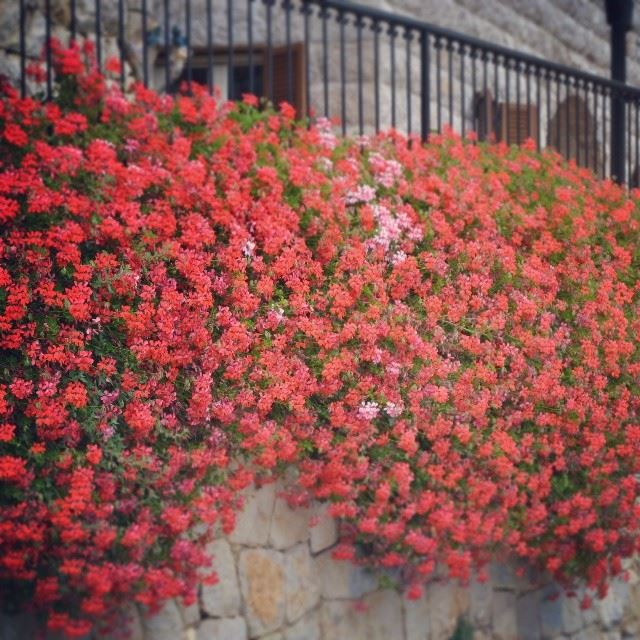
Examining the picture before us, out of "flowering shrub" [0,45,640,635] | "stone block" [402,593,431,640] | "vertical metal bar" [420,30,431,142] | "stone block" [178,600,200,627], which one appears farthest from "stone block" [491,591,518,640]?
"vertical metal bar" [420,30,431,142]

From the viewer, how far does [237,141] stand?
17.9 feet

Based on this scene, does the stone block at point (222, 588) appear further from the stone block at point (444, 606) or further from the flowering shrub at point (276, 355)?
the stone block at point (444, 606)

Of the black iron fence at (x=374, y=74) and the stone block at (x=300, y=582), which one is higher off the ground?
the black iron fence at (x=374, y=74)

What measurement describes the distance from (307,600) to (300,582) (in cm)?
10

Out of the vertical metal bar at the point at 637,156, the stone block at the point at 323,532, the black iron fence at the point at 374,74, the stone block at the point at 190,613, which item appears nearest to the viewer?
the stone block at the point at 190,613

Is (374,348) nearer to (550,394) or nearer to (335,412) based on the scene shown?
(335,412)

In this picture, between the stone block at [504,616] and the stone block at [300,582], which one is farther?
the stone block at [504,616]

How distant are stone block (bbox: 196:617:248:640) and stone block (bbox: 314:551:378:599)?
1.69 feet

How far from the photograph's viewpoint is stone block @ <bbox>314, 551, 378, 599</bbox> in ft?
16.4

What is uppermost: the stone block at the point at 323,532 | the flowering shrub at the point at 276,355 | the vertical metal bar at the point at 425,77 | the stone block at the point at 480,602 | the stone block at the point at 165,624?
the vertical metal bar at the point at 425,77

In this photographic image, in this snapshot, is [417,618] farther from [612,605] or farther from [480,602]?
[612,605]

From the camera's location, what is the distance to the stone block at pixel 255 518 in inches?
182

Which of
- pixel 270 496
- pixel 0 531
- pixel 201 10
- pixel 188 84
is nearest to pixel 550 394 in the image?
pixel 270 496

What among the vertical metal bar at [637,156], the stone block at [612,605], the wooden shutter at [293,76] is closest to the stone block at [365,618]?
the stone block at [612,605]
